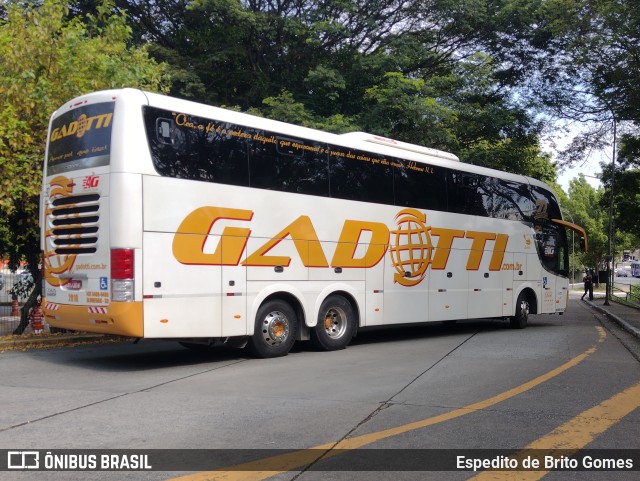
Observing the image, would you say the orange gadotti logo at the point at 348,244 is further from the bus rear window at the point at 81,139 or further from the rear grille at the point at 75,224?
the bus rear window at the point at 81,139

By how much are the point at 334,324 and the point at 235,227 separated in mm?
3163

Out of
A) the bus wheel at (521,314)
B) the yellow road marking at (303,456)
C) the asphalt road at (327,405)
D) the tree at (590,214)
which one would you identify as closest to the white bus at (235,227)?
the asphalt road at (327,405)

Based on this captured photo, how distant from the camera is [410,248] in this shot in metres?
14.1

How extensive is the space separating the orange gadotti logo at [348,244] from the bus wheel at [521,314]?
1.67m

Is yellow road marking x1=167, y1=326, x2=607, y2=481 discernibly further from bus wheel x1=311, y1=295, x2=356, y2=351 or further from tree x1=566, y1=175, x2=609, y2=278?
tree x1=566, y1=175, x2=609, y2=278

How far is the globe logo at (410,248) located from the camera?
45.0 feet

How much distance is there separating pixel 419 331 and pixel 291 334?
21.6 ft

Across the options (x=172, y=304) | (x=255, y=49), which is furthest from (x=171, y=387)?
(x=255, y=49)

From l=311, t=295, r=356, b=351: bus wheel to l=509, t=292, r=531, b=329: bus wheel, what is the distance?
6888mm

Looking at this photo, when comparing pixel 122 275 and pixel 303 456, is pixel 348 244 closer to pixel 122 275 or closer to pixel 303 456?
pixel 122 275

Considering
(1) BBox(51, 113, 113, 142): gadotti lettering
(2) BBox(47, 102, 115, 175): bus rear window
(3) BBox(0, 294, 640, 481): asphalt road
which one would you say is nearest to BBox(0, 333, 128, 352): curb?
(3) BBox(0, 294, 640, 481): asphalt road

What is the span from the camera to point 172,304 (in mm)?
9602

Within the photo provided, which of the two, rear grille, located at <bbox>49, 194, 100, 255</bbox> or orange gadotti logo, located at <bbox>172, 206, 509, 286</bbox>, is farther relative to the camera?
orange gadotti logo, located at <bbox>172, 206, 509, 286</bbox>

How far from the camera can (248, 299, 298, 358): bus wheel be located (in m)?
11.0
